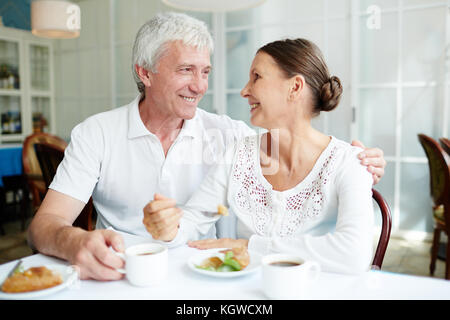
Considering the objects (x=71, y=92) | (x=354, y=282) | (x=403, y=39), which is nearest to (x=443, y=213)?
(x=403, y=39)

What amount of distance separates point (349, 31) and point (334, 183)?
268 centimetres

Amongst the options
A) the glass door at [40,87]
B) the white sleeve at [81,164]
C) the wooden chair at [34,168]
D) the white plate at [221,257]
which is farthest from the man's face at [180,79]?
the glass door at [40,87]

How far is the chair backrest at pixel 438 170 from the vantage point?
2252 millimetres

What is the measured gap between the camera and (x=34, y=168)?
363 centimetres

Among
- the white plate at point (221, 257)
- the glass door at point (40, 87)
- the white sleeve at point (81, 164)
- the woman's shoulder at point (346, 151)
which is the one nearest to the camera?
the white plate at point (221, 257)

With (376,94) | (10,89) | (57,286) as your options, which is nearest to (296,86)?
(57,286)

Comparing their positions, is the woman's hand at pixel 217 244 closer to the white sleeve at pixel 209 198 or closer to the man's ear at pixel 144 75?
the white sleeve at pixel 209 198

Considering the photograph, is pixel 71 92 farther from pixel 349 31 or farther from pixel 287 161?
pixel 287 161

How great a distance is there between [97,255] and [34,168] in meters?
3.22

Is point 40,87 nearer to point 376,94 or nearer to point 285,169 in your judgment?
point 376,94

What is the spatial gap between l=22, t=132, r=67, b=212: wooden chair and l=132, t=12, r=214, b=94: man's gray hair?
201cm

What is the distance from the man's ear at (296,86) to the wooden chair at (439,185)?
1.50m

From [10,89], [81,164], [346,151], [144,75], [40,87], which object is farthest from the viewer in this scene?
[40,87]

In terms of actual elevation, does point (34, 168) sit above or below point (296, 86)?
below
